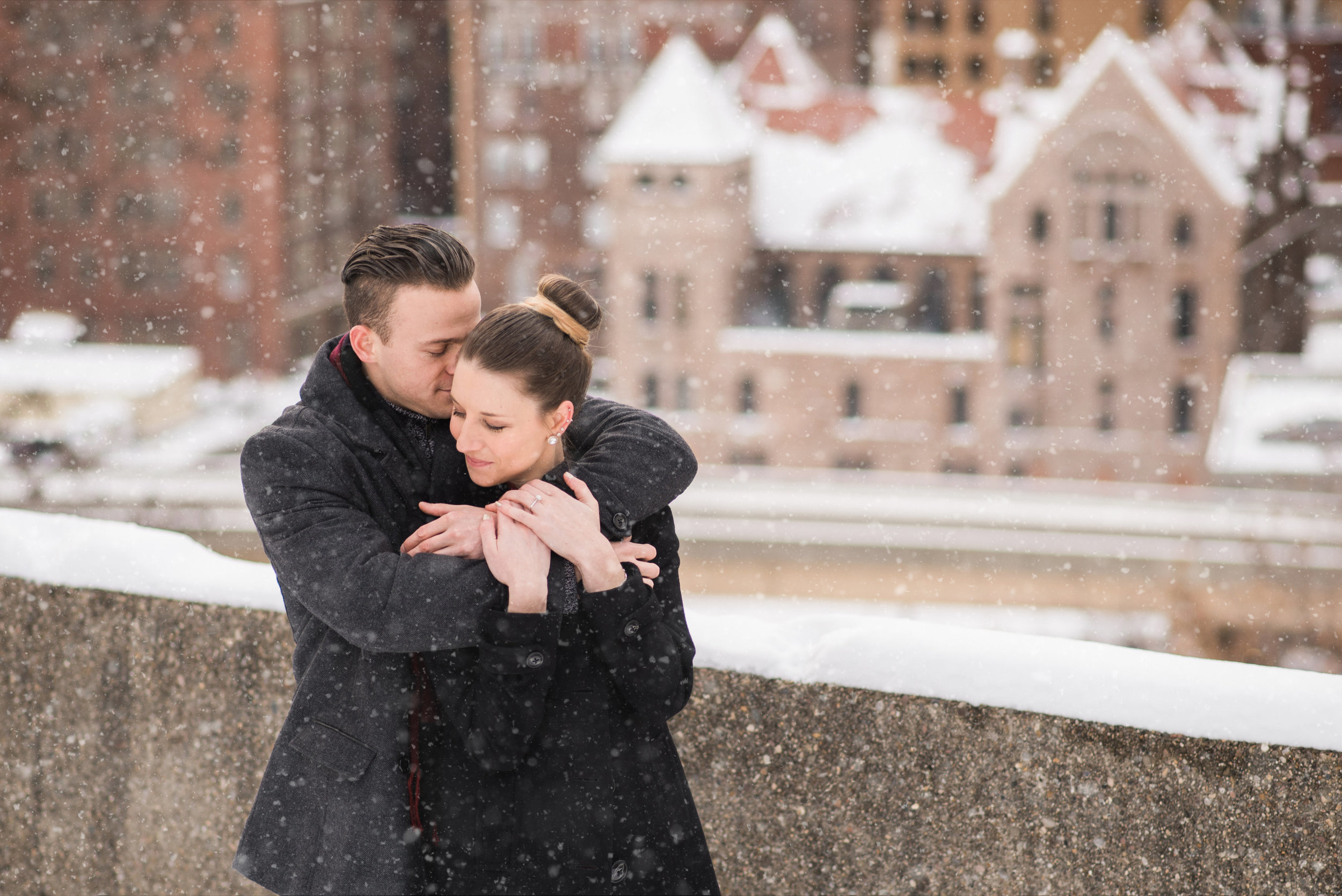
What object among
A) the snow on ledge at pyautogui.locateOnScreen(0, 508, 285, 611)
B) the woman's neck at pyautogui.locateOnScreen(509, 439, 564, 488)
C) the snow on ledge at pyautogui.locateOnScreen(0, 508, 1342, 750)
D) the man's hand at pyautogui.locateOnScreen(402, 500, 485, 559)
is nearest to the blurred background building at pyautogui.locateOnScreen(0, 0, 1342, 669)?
the snow on ledge at pyautogui.locateOnScreen(0, 508, 285, 611)

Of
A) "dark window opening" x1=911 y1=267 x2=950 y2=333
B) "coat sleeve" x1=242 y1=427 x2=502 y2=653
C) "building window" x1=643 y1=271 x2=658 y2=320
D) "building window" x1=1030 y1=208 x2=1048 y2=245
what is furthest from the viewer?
"building window" x1=643 y1=271 x2=658 y2=320

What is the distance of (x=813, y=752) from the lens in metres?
2.46

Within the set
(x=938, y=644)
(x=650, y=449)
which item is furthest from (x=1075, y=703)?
(x=650, y=449)

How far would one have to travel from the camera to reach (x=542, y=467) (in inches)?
74.5

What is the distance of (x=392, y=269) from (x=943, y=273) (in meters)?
34.9

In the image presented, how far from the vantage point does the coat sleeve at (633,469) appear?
5.87ft

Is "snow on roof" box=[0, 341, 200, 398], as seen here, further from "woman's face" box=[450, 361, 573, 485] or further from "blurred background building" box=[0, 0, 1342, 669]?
"woman's face" box=[450, 361, 573, 485]

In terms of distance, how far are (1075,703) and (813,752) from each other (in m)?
0.49

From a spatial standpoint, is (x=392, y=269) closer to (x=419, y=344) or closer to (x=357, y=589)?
(x=419, y=344)

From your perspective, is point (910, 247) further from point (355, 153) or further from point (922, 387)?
point (355, 153)

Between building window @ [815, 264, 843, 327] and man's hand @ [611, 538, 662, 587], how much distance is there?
3431 centimetres

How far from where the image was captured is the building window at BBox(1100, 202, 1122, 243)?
35.2m

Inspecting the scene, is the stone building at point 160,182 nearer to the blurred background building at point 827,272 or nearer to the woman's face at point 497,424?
the blurred background building at point 827,272

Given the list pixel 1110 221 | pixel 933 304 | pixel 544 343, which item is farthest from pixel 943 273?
pixel 544 343
